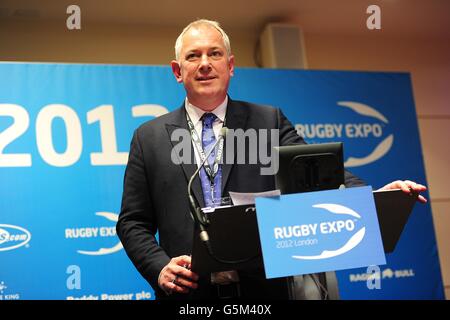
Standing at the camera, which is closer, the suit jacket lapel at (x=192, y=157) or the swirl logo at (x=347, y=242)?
the swirl logo at (x=347, y=242)

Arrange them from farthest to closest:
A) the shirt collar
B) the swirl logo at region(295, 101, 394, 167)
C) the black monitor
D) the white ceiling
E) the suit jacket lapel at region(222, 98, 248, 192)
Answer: the white ceiling → the swirl logo at region(295, 101, 394, 167) → the shirt collar → the suit jacket lapel at region(222, 98, 248, 192) → the black monitor

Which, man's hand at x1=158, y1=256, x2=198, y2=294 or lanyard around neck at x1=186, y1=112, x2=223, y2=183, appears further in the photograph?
lanyard around neck at x1=186, y1=112, x2=223, y2=183

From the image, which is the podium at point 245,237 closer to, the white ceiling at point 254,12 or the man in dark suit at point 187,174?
the man in dark suit at point 187,174

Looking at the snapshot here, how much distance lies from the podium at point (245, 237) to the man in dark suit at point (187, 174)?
0.24 meters

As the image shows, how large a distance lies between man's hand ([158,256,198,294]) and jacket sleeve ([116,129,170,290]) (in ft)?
0.43

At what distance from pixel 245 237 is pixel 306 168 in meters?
0.28

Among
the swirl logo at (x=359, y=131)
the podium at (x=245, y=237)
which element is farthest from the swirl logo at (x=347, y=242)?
the swirl logo at (x=359, y=131)

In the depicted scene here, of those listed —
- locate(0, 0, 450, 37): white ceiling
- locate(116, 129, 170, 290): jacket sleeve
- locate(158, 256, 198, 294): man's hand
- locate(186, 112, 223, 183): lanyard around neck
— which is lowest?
locate(158, 256, 198, 294): man's hand

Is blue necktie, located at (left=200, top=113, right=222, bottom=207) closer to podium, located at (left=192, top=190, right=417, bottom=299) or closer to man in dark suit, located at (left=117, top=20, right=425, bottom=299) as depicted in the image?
man in dark suit, located at (left=117, top=20, right=425, bottom=299)

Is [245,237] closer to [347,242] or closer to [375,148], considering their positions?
[347,242]

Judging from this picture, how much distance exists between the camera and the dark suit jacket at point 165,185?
1.88 m

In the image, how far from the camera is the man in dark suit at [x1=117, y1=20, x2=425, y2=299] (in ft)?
6.00

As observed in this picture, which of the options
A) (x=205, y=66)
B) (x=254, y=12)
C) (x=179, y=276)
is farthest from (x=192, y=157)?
(x=254, y=12)

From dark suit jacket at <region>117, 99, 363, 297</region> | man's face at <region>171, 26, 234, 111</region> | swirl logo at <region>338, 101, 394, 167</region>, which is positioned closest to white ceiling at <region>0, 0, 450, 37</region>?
swirl logo at <region>338, 101, 394, 167</region>
